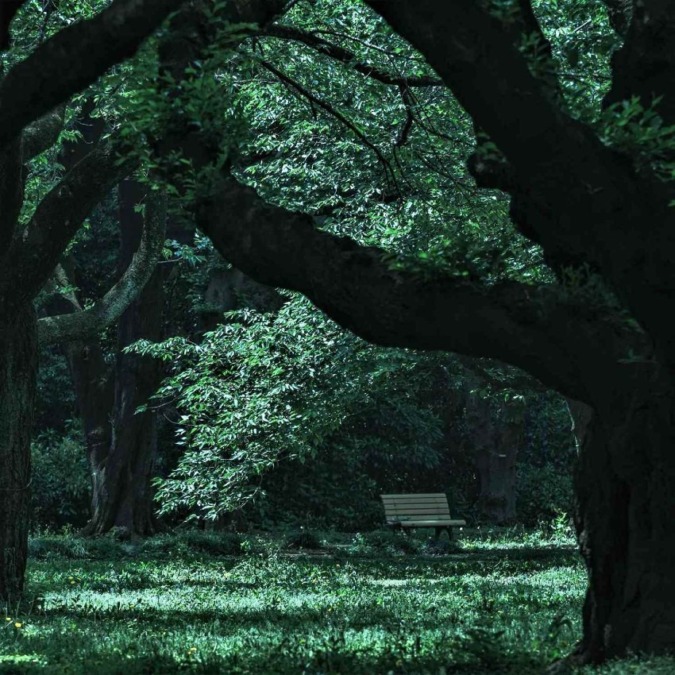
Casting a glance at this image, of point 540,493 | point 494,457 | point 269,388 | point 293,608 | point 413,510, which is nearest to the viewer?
point 293,608

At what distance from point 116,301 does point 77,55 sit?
41.4ft

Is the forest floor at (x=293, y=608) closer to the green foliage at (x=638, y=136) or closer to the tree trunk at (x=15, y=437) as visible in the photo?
the tree trunk at (x=15, y=437)

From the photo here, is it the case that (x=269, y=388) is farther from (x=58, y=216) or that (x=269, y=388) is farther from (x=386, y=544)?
(x=58, y=216)

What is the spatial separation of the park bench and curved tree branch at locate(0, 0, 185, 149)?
21.3 m

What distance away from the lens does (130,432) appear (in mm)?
28406

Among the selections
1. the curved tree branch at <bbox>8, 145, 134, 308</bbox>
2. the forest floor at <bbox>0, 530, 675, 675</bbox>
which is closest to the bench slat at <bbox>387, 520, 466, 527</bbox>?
the forest floor at <bbox>0, 530, 675, 675</bbox>

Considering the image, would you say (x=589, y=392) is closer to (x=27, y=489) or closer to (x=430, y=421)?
(x=27, y=489)

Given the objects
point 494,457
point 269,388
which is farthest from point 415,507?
point 269,388

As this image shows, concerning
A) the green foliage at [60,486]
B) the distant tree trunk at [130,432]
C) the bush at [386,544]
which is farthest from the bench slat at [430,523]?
the green foliage at [60,486]

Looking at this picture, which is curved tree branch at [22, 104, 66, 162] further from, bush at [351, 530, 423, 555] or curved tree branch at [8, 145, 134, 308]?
bush at [351, 530, 423, 555]

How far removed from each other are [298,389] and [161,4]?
13384 millimetres

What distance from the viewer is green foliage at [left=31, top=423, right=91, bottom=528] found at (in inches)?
1246

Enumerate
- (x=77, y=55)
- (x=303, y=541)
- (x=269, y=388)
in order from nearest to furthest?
1. (x=77, y=55)
2. (x=269, y=388)
3. (x=303, y=541)

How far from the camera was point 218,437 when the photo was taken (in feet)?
69.4
